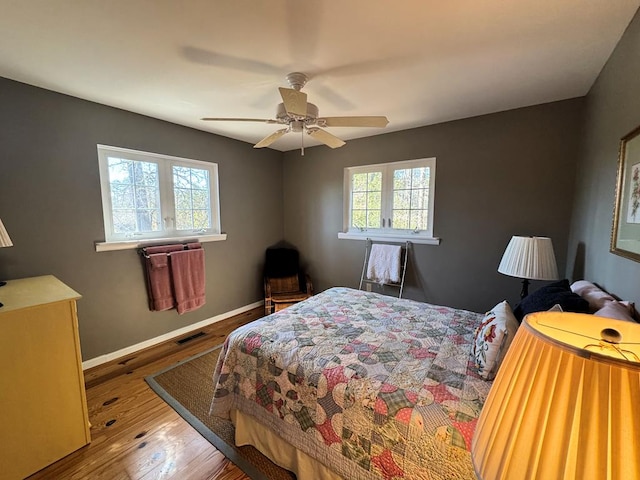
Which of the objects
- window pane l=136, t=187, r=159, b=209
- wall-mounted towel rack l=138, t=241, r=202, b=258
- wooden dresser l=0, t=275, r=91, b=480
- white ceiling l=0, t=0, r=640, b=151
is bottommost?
wooden dresser l=0, t=275, r=91, b=480

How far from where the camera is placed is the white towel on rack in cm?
322

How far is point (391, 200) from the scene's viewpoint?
11.1 feet

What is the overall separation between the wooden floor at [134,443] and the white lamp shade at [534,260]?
2.29 meters

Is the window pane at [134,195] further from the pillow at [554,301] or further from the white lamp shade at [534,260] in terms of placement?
the white lamp shade at [534,260]

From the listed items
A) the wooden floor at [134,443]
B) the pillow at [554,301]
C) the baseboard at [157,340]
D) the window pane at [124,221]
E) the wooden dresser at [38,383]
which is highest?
the window pane at [124,221]

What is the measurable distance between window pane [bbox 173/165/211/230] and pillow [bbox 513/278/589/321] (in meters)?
3.17

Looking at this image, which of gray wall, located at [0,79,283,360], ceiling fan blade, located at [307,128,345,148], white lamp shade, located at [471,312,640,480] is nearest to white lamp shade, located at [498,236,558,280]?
ceiling fan blade, located at [307,128,345,148]

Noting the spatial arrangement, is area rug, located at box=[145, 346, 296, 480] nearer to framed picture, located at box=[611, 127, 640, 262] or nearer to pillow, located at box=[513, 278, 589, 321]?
pillow, located at box=[513, 278, 589, 321]

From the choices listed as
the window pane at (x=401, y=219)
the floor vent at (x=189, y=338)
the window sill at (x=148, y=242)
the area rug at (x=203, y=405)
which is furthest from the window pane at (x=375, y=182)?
the floor vent at (x=189, y=338)

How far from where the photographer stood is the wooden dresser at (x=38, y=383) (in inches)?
54.9

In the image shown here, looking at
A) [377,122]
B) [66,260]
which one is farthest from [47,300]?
[377,122]

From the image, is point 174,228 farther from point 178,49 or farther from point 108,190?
point 178,49

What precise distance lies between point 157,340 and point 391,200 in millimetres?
3105

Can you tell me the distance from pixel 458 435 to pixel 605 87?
2.32 m
